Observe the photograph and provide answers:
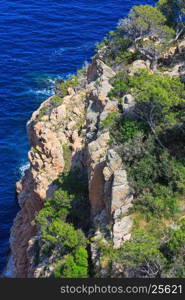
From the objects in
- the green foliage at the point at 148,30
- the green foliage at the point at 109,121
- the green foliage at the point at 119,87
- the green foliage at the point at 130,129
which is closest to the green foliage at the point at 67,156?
the green foliage at the point at 119,87

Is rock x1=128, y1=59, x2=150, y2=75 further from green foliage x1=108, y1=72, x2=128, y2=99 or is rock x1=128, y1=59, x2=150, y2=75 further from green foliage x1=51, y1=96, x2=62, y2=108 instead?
green foliage x1=51, y1=96, x2=62, y2=108

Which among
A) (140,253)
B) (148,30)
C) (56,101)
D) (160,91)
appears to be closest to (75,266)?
(140,253)

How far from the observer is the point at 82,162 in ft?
163

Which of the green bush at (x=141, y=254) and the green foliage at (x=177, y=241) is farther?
the green bush at (x=141, y=254)

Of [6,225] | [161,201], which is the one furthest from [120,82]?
[6,225]

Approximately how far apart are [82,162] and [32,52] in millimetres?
54058

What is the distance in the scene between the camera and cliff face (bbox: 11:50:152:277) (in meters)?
37.8

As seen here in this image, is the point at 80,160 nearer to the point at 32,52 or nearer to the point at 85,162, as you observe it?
the point at 85,162

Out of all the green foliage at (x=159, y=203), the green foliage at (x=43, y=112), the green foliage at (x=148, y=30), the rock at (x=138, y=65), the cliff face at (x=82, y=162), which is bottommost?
the green foliage at (x=159, y=203)

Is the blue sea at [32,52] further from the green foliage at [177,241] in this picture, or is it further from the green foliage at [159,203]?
the green foliage at [177,241]

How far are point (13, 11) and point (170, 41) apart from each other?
59331 millimetres

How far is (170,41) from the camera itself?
59.1m

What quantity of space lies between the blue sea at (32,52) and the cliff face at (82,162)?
13.2 metres

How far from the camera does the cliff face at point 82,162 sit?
124 ft
